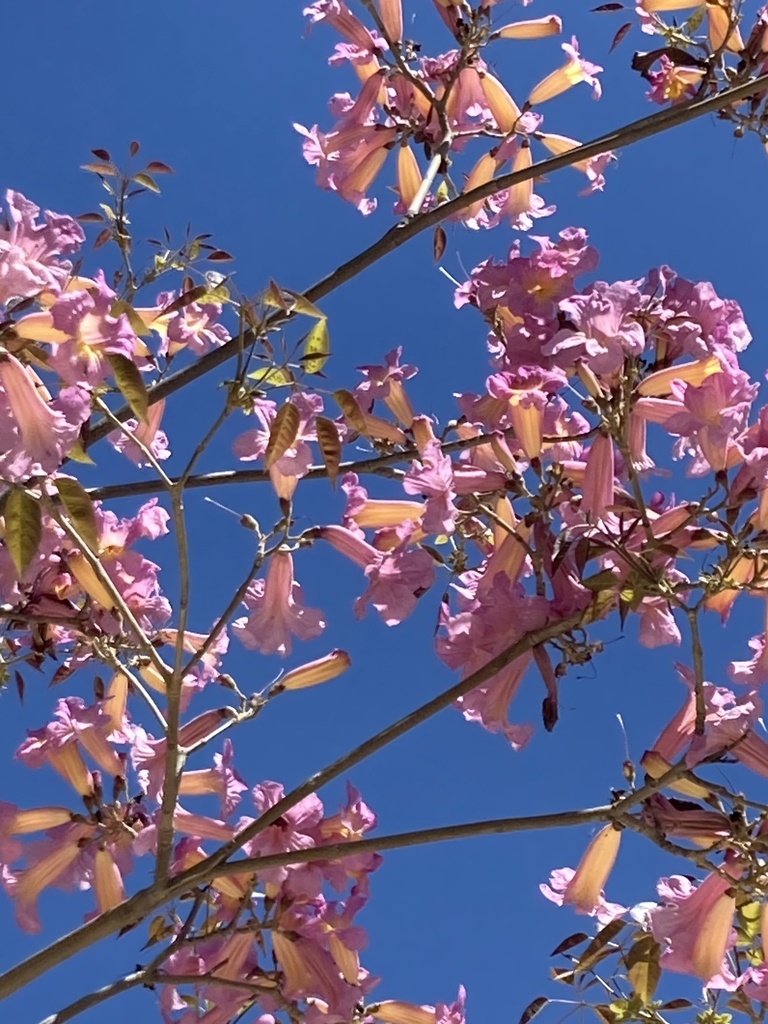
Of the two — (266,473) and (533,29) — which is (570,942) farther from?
(533,29)

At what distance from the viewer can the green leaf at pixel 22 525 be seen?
1.74 metres

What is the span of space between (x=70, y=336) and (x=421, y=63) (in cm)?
196

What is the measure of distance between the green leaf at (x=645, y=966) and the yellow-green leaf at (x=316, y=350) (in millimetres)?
1394

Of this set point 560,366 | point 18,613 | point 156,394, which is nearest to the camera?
point 560,366

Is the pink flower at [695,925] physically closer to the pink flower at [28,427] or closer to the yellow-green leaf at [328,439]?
the yellow-green leaf at [328,439]

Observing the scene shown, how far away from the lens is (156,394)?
255 cm

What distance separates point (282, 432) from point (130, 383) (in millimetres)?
270

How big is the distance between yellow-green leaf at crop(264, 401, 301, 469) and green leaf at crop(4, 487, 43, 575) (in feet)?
1.28

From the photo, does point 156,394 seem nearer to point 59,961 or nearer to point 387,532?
point 387,532

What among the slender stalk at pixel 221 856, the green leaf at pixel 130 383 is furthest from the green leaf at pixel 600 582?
the green leaf at pixel 130 383

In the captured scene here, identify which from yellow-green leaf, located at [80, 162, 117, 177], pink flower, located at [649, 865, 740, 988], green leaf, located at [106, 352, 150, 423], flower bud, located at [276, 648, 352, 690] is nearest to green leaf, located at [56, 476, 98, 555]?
green leaf, located at [106, 352, 150, 423]

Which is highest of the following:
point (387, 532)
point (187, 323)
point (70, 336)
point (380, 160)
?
point (380, 160)

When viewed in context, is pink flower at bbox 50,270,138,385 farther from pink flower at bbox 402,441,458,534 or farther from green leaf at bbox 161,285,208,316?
pink flower at bbox 402,441,458,534

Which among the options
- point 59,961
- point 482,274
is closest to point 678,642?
point 482,274
